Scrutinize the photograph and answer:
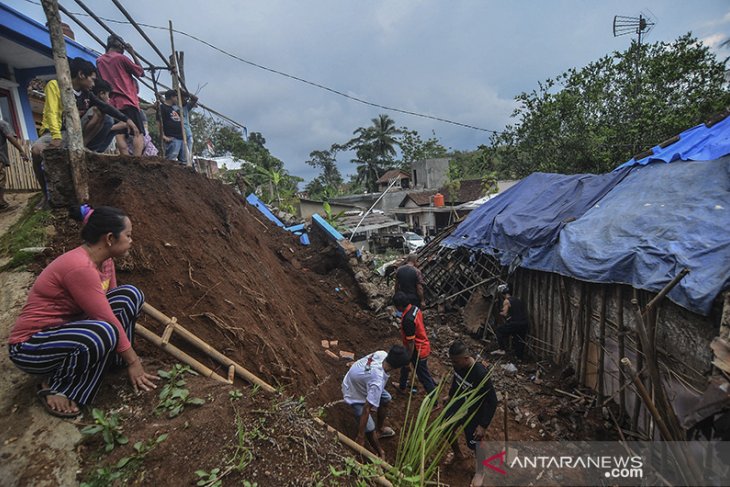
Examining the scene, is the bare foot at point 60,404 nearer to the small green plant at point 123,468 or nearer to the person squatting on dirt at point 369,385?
the small green plant at point 123,468

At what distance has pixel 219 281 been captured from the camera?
4.16 meters

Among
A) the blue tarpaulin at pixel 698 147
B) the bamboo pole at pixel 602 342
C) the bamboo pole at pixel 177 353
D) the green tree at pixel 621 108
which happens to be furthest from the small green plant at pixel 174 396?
the green tree at pixel 621 108

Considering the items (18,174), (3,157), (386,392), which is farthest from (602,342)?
(18,174)

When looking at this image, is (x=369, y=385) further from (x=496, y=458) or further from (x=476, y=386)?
(x=496, y=458)

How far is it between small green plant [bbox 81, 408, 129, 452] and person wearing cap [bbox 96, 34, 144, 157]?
5.00 m

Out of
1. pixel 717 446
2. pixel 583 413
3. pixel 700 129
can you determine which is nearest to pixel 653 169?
pixel 700 129

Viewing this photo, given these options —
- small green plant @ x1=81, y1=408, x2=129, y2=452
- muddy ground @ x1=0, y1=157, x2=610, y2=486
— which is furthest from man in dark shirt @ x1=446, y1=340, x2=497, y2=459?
small green plant @ x1=81, y1=408, x2=129, y2=452

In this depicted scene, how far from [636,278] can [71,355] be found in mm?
5252

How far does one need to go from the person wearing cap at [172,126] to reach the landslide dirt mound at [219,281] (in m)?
1.01

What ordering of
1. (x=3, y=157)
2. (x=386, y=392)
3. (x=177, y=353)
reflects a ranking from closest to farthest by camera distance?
(x=177, y=353), (x=386, y=392), (x=3, y=157)

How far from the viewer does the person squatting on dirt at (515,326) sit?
6957 mm

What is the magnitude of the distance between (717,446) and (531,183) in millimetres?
7211

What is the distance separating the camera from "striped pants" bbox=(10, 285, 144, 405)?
215cm

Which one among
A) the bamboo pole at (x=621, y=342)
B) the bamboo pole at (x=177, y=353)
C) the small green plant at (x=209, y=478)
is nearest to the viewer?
the small green plant at (x=209, y=478)
